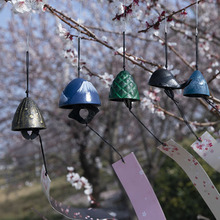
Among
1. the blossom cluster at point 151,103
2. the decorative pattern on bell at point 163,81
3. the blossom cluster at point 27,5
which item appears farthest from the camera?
the blossom cluster at point 151,103

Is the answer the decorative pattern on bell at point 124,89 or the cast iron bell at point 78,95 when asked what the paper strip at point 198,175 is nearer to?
the decorative pattern on bell at point 124,89

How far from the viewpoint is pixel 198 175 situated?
175 cm

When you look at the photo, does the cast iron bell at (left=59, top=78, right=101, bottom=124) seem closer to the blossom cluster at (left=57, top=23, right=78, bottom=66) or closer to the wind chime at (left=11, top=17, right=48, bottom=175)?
the wind chime at (left=11, top=17, right=48, bottom=175)

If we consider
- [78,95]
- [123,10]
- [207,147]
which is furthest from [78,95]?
[207,147]

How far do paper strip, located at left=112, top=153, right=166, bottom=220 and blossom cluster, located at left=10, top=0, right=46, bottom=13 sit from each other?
909 mm

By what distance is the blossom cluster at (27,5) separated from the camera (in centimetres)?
155

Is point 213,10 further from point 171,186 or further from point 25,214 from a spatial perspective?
point 25,214

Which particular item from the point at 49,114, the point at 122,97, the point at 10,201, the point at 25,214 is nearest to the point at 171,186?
the point at 49,114

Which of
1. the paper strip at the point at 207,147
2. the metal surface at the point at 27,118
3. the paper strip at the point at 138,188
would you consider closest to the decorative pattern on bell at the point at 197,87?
the paper strip at the point at 207,147

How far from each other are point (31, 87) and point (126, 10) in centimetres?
577

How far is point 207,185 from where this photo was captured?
5.64ft

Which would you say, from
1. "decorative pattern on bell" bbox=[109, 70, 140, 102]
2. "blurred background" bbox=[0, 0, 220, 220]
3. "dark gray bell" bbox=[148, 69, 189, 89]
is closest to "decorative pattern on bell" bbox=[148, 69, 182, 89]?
"dark gray bell" bbox=[148, 69, 189, 89]

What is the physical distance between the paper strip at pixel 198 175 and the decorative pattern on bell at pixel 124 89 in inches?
13.2

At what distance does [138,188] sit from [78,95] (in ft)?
1.94
